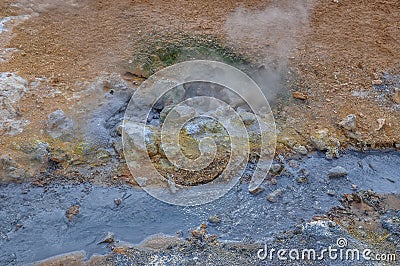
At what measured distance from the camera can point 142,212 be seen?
3727 mm

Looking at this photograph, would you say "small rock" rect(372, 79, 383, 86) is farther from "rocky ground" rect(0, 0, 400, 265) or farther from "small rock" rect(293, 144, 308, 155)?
"small rock" rect(293, 144, 308, 155)

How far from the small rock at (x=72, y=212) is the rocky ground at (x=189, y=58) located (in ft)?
0.06

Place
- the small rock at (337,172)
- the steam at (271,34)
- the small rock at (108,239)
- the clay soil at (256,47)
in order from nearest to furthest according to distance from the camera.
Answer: the small rock at (108,239)
the small rock at (337,172)
the clay soil at (256,47)
the steam at (271,34)

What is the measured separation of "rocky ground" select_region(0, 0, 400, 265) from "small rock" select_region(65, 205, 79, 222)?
0.02 metres

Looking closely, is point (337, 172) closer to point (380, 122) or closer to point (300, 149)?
point (300, 149)

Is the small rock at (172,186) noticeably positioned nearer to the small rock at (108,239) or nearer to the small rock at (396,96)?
the small rock at (108,239)

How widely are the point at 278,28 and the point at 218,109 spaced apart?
1568 mm

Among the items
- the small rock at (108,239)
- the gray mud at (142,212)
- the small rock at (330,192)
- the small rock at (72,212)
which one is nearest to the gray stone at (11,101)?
the gray mud at (142,212)

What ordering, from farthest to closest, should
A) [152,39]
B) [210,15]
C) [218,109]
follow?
[210,15] → [152,39] → [218,109]

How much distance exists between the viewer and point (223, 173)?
4012mm

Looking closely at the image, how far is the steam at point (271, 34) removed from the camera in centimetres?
481

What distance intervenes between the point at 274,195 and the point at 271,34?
2.23m

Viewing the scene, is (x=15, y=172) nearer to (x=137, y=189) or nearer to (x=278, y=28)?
(x=137, y=189)

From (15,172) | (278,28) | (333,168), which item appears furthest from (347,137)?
(15,172)
